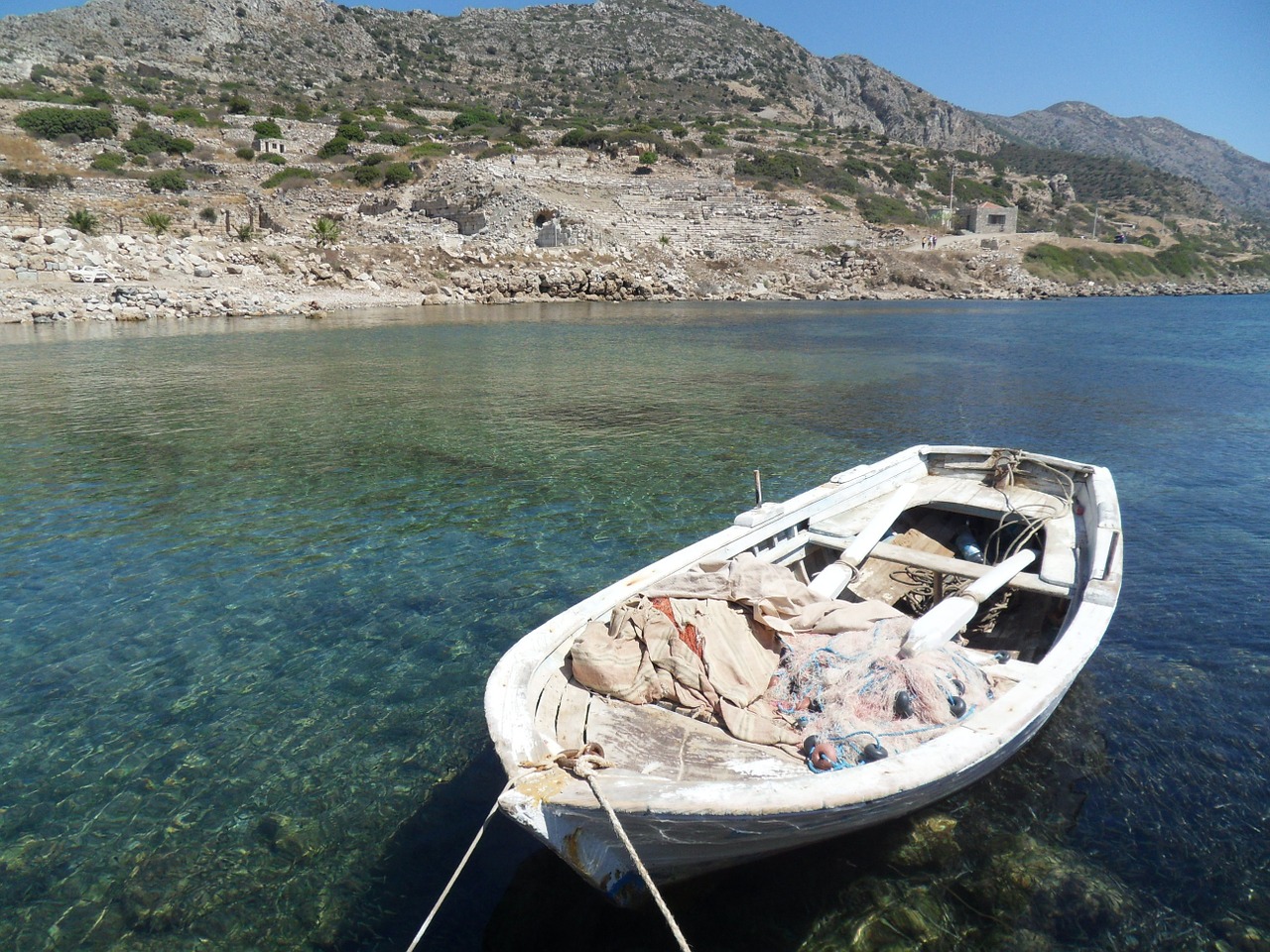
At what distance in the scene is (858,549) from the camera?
6.64 metres

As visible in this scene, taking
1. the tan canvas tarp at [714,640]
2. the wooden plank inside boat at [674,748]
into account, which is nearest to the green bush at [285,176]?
the tan canvas tarp at [714,640]

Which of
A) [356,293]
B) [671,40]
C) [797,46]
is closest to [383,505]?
[356,293]

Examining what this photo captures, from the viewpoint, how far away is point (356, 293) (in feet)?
149

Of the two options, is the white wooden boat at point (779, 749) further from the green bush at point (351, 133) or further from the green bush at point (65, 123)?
the green bush at point (65, 123)

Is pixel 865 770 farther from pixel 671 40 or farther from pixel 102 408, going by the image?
pixel 671 40

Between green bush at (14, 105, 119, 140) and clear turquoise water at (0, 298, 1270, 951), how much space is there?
51552 mm

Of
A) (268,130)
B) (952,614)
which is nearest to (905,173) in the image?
(268,130)

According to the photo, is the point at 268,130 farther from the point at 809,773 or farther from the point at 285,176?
the point at 809,773

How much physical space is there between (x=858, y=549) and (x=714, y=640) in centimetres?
241

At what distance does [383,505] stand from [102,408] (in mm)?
10411

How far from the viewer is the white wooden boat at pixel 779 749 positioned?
10.5 ft

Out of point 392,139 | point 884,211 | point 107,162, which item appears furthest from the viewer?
point 884,211

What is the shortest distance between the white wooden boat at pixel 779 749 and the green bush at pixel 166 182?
5810cm

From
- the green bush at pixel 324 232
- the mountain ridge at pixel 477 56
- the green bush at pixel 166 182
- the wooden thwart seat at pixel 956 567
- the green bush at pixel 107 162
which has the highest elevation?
the mountain ridge at pixel 477 56
